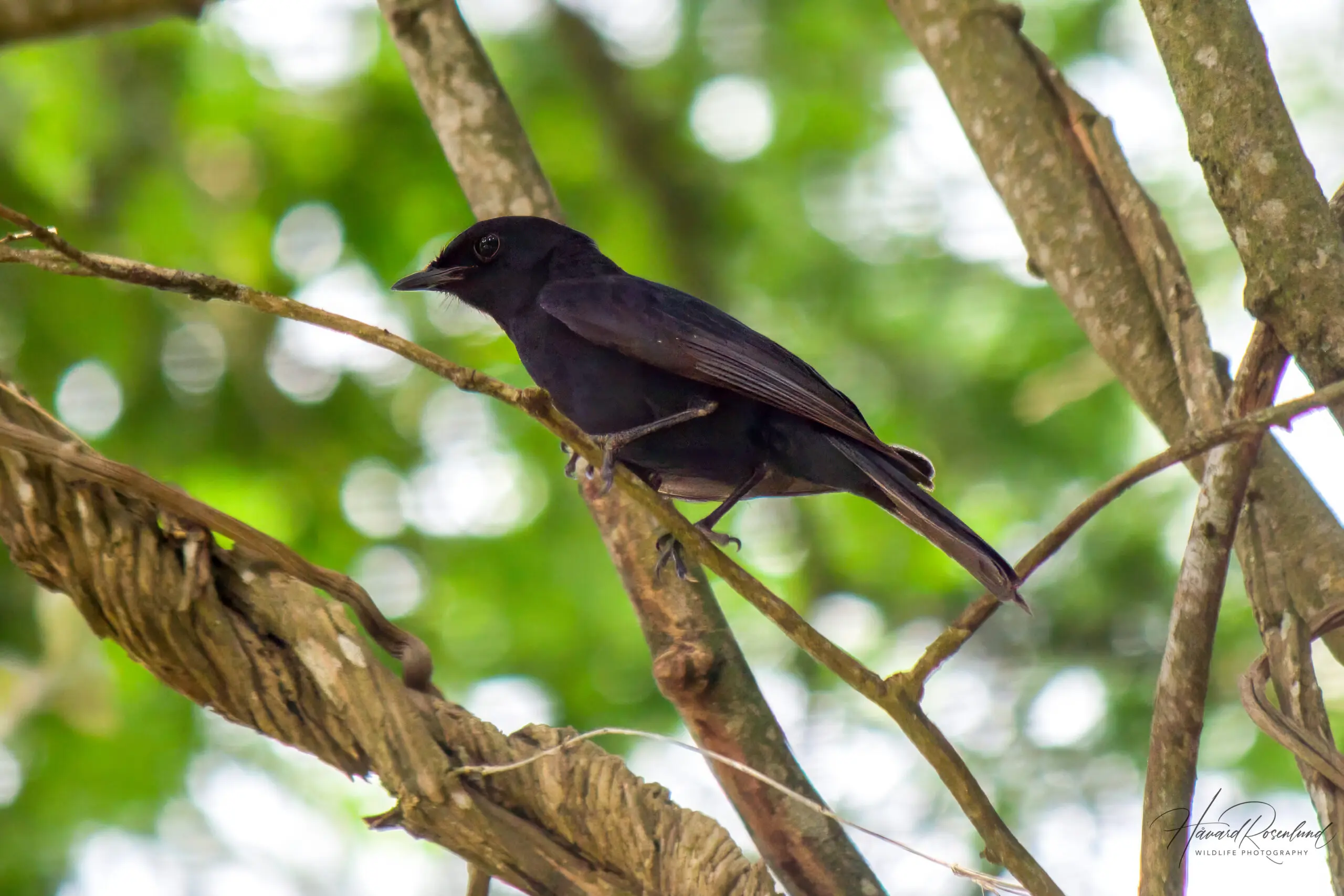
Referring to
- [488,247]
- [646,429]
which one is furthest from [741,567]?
[488,247]

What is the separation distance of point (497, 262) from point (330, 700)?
1763 millimetres

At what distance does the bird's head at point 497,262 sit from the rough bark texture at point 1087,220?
111 cm

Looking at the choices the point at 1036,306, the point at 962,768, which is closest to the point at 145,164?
the point at 1036,306

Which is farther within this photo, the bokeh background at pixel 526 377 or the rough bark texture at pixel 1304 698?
the bokeh background at pixel 526 377

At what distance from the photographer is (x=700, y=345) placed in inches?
124

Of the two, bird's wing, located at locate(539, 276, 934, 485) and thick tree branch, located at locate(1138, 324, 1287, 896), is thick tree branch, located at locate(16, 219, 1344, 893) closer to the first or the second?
thick tree branch, located at locate(1138, 324, 1287, 896)

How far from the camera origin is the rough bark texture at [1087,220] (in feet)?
8.60

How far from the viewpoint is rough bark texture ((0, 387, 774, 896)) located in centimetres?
206

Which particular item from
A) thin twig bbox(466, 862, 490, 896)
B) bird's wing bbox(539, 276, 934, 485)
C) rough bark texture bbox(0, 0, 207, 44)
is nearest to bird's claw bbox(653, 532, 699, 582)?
bird's wing bbox(539, 276, 934, 485)

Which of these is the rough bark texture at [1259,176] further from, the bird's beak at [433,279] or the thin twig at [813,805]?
the bird's beak at [433,279]

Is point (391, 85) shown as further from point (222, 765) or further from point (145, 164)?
point (222, 765)

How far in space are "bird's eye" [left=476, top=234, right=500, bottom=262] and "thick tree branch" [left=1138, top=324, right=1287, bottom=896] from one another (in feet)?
6.49

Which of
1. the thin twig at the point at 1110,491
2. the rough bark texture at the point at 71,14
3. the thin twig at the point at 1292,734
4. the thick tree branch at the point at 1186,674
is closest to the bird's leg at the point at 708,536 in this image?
the thin twig at the point at 1110,491

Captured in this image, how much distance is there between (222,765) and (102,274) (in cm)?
422
